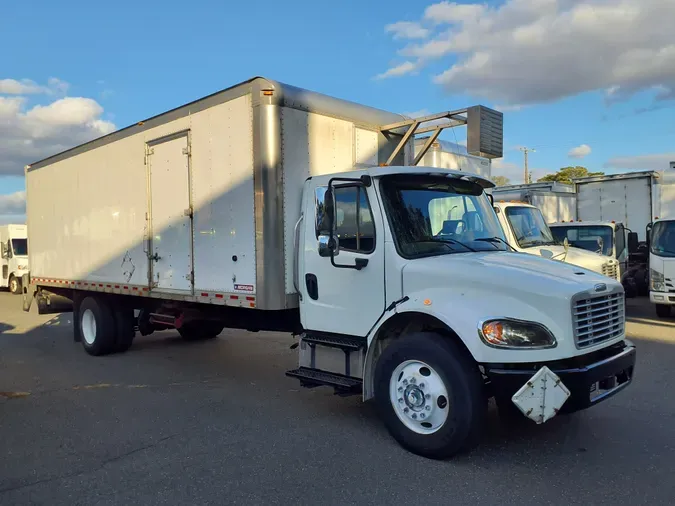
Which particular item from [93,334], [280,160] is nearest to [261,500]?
[280,160]

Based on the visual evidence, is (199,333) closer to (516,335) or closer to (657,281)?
(516,335)

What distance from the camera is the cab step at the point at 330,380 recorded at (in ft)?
18.1

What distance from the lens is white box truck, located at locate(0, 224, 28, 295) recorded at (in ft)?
79.4

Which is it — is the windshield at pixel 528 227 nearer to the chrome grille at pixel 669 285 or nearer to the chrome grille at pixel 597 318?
the chrome grille at pixel 669 285

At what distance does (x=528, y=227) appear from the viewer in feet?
36.6

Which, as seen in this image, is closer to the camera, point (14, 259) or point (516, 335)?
point (516, 335)


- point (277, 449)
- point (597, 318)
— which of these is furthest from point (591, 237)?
point (277, 449)

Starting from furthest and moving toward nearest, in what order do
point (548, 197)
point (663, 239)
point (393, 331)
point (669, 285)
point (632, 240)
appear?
point (548, 197) < point (632, 240) < point (663, 239) < point (669, 285) < point (393, 331)

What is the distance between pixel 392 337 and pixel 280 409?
1.81 meters

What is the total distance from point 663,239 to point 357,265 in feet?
30.1

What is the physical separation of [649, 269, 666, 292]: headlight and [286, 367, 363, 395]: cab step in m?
8.74

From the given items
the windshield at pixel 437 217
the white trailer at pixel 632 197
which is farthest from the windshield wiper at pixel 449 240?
the white trailer at pixel 632 197

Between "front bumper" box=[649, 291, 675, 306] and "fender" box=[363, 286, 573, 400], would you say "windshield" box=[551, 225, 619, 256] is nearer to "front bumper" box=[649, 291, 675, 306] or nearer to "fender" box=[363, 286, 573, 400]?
"front bumper" box=[649, 291, 675, 306]

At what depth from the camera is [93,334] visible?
33.3 ft
